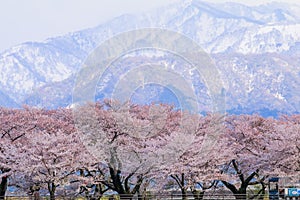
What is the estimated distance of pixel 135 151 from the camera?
24578mm

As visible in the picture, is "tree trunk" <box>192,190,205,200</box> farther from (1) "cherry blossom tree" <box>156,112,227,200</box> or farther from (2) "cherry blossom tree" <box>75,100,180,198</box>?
(2) "cherry blossom tree" <box>75,100,180,198</box>

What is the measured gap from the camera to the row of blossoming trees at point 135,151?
79.3 feet

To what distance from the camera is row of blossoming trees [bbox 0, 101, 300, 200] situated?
24.2 meters

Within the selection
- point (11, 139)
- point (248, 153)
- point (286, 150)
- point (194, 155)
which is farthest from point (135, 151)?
point (286, 150)

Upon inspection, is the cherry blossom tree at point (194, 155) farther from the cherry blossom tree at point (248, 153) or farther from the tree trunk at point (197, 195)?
the cherry blossom tree at point (248, 153)

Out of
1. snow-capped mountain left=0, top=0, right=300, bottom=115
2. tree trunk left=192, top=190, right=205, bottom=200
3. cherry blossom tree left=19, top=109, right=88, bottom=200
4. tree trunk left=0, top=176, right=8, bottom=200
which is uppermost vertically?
snow-capped mountain left=0, top=0, right=300, bottom=115

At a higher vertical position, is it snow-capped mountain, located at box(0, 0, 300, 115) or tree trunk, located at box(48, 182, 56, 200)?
snow-capped mountain, located at box(0, 0, 300, 115)

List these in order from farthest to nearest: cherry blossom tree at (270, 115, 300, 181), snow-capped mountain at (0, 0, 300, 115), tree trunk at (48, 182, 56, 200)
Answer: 1. snow-capped mountain at (0, 0, 300, 115)
2. cherry blossom tree at (270, 115, 300, 181)
3. tree trunk at (48, 182, 56, 200)

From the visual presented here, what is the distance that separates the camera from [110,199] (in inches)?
1027

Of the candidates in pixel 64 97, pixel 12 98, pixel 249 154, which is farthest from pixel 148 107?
pixel 12 98

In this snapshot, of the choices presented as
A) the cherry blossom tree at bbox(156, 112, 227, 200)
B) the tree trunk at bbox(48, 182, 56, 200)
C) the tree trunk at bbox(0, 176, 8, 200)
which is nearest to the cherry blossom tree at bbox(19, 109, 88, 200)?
the tree trunk at bbox(48, 182, 56, 200)

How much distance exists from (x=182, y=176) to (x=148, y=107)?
4.85 m

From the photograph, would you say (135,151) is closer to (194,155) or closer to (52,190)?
(194,155)

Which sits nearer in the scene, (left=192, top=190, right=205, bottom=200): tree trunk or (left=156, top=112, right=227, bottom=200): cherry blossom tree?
(left=156, top=112, right=227, bottom=200): cherry blossom tree
